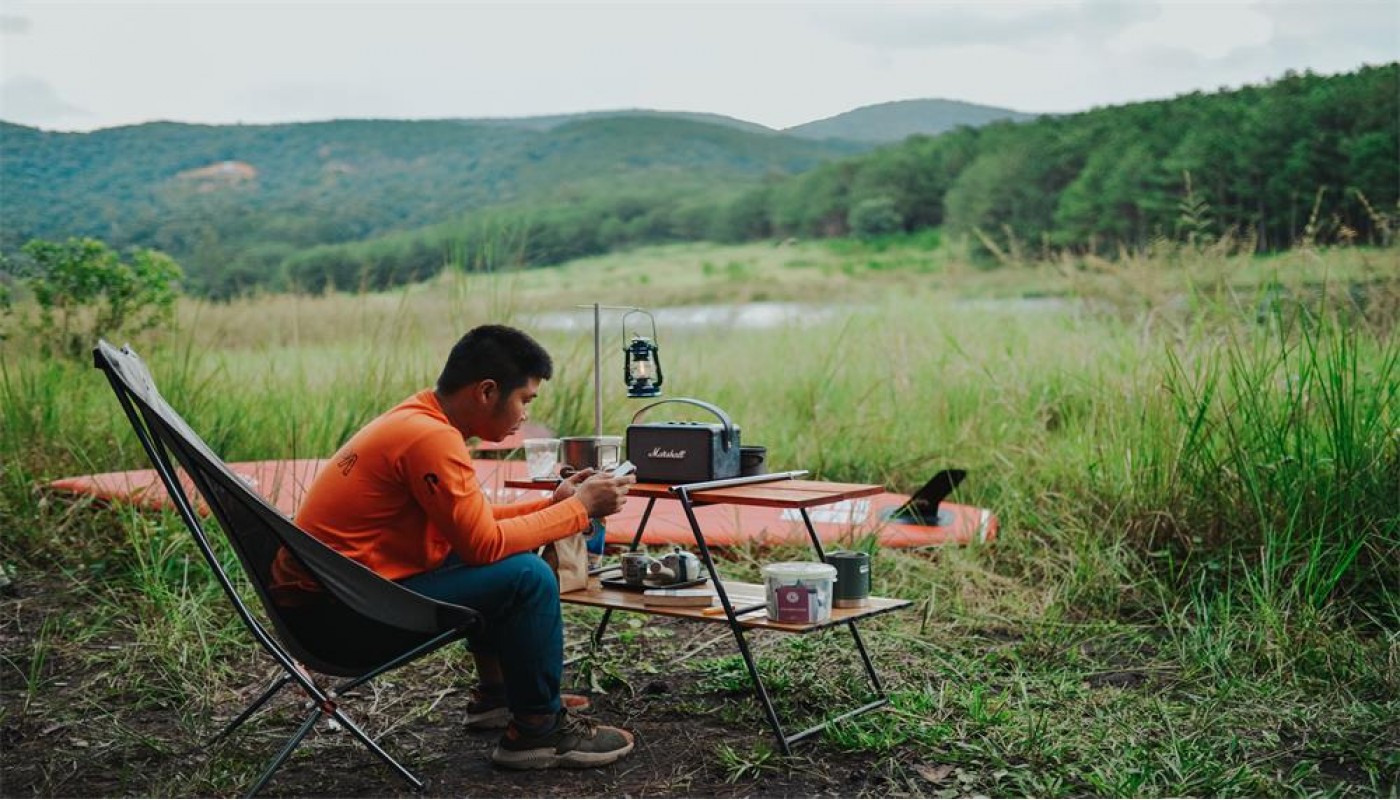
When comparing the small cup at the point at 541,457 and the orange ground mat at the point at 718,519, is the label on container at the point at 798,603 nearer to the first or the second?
the small cup at the point at 541,457

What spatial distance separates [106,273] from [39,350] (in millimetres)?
2858

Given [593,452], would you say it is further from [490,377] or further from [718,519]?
[718,519]

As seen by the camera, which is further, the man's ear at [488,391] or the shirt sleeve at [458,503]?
the man's ear at [488,391]

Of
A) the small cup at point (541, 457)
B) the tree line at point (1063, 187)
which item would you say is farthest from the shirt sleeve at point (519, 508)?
the tree line at point (1063, 187)

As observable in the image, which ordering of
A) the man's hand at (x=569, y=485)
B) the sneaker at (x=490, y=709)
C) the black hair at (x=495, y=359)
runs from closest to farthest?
1. the black hair at (x=495, y=359)
2. the man's hand at (x=569, y=485)
3. the sneaker at (x=490, y=709)

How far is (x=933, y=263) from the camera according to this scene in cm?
2841

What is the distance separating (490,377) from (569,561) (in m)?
0.69

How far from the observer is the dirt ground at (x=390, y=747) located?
2.75 m

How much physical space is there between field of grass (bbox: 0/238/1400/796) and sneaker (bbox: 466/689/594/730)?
0.66 feet

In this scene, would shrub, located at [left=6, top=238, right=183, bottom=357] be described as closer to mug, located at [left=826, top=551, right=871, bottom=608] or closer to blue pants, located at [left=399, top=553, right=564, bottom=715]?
blue pants, located at [left=399, top=553, right=564, bottom=715]

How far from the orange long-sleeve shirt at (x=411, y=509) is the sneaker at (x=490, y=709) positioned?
0.52 meters

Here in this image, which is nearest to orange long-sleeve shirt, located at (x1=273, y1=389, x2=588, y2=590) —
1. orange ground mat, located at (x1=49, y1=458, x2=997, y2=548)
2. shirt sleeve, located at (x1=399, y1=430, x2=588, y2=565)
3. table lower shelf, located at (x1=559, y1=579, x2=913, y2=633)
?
shirt sleeve, located at (x1=399, y1=430, x2=588, y2=565)

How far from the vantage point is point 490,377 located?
2.74 meters

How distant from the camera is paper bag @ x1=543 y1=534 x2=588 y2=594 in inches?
127
